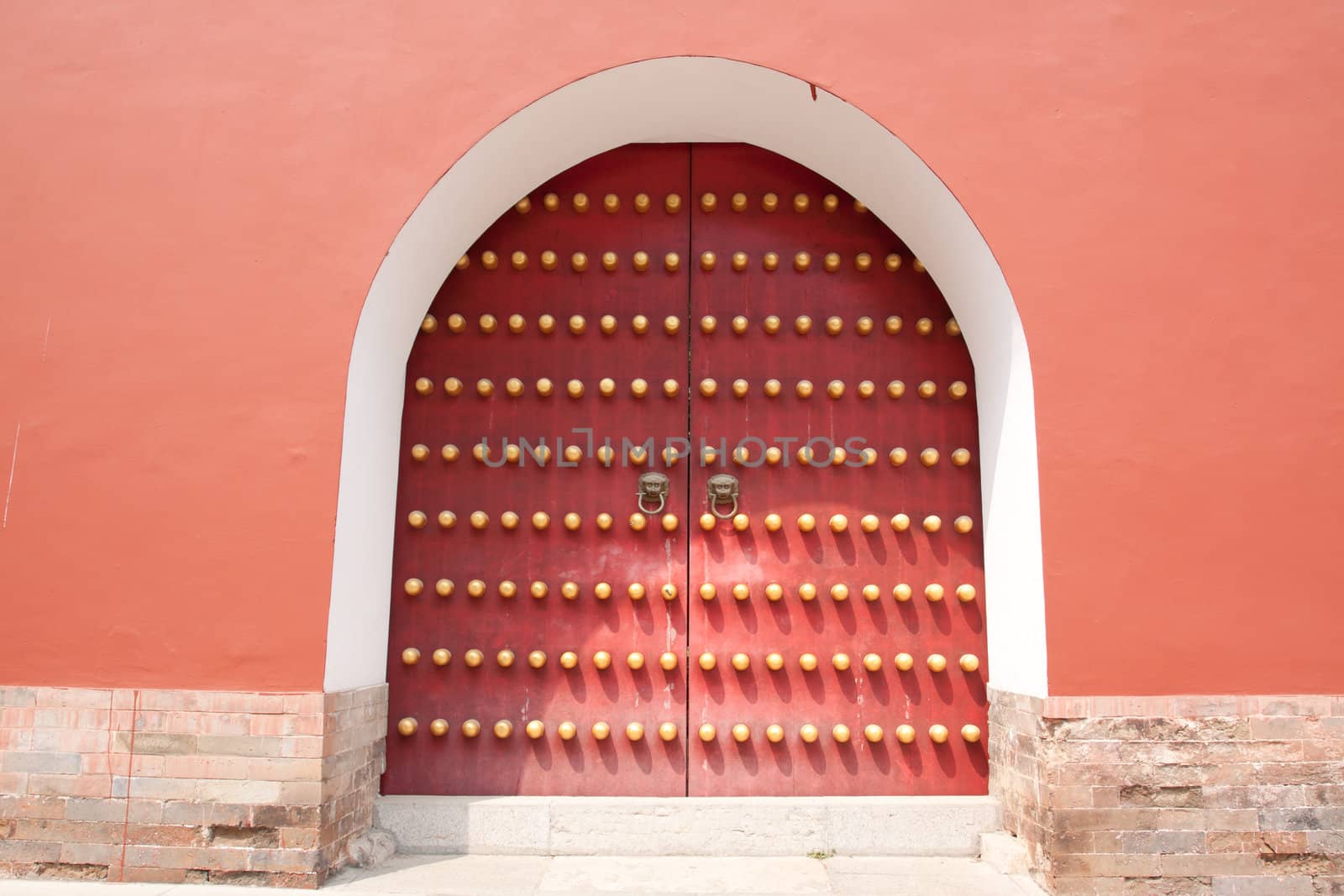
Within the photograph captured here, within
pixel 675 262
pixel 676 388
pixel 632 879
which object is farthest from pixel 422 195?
pixel 632 879

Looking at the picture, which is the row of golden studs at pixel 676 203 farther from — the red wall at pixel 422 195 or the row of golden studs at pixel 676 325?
the red wall at pixel 422 195

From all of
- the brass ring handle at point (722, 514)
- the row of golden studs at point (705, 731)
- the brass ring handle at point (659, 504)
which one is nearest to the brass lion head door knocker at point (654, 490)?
the brass ring handle at point (659, 504)

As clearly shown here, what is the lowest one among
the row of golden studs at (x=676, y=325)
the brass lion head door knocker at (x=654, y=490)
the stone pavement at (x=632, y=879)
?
the stone pavement at (x=632, y=879)

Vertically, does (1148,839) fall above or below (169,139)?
below

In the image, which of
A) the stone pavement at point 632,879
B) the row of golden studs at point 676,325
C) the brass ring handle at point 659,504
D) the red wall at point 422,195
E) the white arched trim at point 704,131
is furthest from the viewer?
the row of golden studs at point 676,325

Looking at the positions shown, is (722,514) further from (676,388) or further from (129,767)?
(129,767)

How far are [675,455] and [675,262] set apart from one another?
871 mm

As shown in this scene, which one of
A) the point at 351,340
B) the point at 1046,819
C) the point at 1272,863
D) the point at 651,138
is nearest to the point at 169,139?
the point at 351,340

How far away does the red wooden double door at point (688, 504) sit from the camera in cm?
403

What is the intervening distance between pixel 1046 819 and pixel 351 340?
303 centimetres

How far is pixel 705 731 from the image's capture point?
156 inches

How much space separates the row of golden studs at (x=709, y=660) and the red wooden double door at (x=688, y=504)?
0.01 metres

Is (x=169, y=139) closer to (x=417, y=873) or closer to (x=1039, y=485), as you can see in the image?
(x=417, y=873)

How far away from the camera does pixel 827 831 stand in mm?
3814
